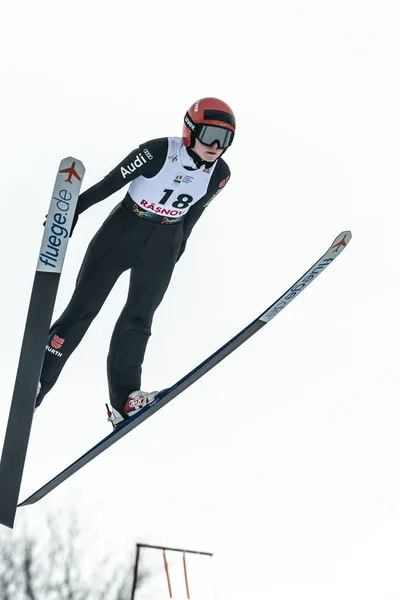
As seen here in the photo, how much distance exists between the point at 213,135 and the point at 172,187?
17.6 inches

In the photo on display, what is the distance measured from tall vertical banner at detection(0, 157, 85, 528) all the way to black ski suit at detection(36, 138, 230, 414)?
64 centimetres

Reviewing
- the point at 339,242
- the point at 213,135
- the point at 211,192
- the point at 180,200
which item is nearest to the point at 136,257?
the point at 180,200

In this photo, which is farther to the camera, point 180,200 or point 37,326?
point 180,200

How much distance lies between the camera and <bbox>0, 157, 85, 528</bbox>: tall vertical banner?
14.6ft

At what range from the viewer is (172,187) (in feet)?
17.0

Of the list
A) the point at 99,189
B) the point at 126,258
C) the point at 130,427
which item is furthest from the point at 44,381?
the point at 99,189

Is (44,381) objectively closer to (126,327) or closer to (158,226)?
(126,327)

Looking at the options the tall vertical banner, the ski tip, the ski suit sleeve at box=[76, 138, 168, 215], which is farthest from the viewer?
the ski tip

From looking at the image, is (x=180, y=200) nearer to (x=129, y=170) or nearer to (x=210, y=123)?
(x=129, y=170)

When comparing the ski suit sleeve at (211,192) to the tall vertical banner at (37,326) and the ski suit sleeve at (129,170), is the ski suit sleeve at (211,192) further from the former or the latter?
the tall vertical banner at (37,326)

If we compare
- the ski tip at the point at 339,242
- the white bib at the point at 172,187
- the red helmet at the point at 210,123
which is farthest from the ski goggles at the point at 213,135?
the ski tip at the point at 339,242

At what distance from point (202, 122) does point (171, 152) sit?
299 mm

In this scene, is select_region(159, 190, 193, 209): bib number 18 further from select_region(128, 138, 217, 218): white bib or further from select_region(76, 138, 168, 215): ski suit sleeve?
select_region(76, 138, 168, 215): ski suit sleeve

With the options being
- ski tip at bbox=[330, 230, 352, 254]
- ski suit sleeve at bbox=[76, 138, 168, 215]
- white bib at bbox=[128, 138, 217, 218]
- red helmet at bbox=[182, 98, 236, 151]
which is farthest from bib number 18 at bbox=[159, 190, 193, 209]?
ski tip at bbox=[330, 230, 352, 254]
